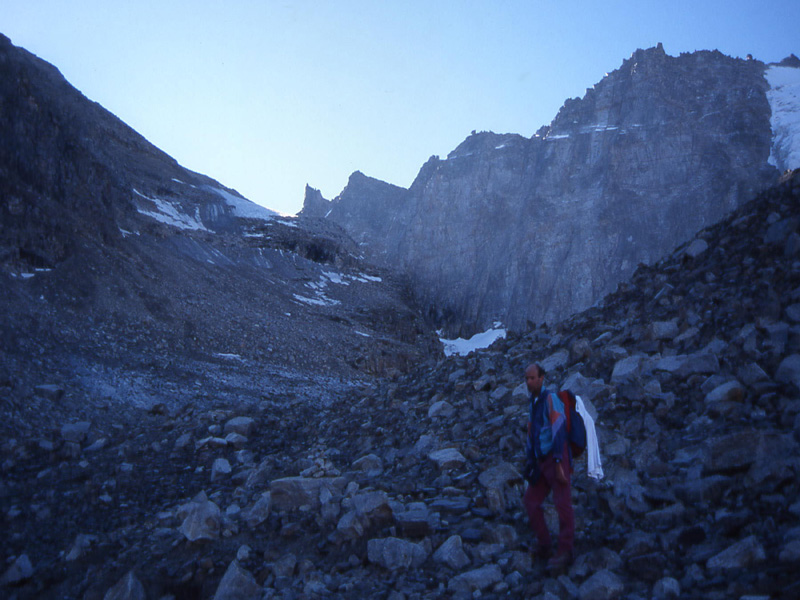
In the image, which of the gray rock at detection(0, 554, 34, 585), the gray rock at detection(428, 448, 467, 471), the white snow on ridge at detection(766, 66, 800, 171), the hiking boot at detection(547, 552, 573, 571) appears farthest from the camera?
the white snow on ridge at detection(766, 66, 800, 171)

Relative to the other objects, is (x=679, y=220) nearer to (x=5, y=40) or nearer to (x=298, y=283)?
(x=298, y=283)

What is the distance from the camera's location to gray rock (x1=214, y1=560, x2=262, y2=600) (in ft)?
12.4

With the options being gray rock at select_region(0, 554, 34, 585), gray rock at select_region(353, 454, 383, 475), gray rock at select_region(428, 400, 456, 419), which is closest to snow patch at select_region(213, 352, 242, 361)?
gray rock at select_region(428, 400, 456, 419)

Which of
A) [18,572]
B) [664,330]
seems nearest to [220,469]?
[18,572]

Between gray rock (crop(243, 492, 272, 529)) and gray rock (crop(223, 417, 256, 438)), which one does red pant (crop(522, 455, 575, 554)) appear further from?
gray rock (crop(223, 417, 256, 438))

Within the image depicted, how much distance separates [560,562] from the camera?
344cm

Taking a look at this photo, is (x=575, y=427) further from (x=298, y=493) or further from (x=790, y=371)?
(x=298, y=493)

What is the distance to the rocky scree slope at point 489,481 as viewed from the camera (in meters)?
3.47

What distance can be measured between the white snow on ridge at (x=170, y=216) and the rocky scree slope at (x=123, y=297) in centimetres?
21

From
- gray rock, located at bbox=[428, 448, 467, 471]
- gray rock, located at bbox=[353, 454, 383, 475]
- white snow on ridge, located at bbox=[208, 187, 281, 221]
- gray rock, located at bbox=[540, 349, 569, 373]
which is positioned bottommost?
gray rock, located at bbox=[353, 454, 383, 475]

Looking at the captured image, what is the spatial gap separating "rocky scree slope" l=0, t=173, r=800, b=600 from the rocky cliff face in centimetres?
4420

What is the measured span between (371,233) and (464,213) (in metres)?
29.9

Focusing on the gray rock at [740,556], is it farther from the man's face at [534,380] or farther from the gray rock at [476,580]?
the man's face at [534,380]

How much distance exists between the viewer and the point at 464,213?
64062 mm
